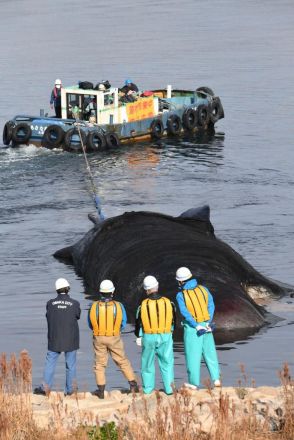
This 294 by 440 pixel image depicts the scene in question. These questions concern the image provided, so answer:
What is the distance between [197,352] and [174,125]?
38.1m

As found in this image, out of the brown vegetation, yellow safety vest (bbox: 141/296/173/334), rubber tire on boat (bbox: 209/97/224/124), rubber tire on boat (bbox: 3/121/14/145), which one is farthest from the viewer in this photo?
rubber tire on boat (bbox: 209/97/224/124)

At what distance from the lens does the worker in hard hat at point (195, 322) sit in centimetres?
1939

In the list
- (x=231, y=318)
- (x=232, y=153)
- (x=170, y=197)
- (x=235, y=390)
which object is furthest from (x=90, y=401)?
(x=232, y=153)

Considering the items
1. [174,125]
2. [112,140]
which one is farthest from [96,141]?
[174,125]

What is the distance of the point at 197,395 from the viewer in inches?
706

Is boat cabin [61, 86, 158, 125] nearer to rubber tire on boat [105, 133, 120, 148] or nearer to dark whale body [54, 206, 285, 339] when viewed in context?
rubber tire on boat [105, 133, 120, 148]

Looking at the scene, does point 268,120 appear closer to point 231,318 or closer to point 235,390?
point 231,318

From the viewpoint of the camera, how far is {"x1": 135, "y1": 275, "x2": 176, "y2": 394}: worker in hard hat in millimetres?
18859

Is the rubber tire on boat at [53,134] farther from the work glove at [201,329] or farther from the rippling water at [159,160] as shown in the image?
the work glove at [201,329]

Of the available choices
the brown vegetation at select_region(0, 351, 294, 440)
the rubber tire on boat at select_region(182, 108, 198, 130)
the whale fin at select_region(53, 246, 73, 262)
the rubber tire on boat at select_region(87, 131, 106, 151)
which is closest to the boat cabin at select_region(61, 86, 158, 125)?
the rubber tire on boat at select_region(87, 131, 106, 151)

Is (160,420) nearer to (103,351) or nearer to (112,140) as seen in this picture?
(103,351)

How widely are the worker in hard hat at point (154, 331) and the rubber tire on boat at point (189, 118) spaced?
39391 millimetres

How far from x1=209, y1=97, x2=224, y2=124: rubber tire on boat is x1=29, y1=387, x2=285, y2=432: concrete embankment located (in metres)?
41.1

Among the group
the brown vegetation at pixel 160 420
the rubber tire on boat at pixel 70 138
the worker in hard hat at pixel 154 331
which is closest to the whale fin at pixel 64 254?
the worker in hard hat at pixel 154 331
